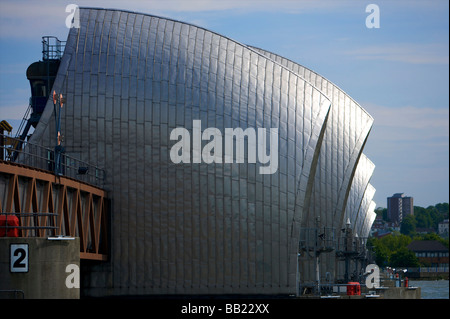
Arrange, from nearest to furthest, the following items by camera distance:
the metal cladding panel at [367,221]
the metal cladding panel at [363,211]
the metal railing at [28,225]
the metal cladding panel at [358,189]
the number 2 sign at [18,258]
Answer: the number 2 sign at [18,258] < the metal railing at [28,225] < the metal cladding panel at [358,189] < the metal cladding panel at [363,211] < the metal cladding panel at [367,221]

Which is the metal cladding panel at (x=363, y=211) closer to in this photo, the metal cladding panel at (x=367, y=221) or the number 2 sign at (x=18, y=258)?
the metal cladding panel at (x=367, y=221)

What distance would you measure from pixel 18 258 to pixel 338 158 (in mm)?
41797

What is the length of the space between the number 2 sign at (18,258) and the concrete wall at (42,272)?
2.1 inches

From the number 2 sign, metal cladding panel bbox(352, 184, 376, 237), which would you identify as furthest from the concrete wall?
metal cladding panel bbox(352, 184, 376, 237)

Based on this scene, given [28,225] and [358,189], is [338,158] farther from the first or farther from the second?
[28,225]

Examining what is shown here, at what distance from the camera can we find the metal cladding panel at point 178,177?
55000 millimetres

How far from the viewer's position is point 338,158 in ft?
231

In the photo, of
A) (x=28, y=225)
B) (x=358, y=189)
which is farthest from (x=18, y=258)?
(x=358, y=189)

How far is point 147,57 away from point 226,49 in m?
5.37

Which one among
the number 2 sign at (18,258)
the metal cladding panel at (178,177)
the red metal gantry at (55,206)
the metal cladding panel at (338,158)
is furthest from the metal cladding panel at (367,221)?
the number 2 sign at (18,258)

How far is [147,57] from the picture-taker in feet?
187

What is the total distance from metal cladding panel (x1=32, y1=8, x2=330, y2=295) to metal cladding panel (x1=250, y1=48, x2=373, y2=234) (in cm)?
885
